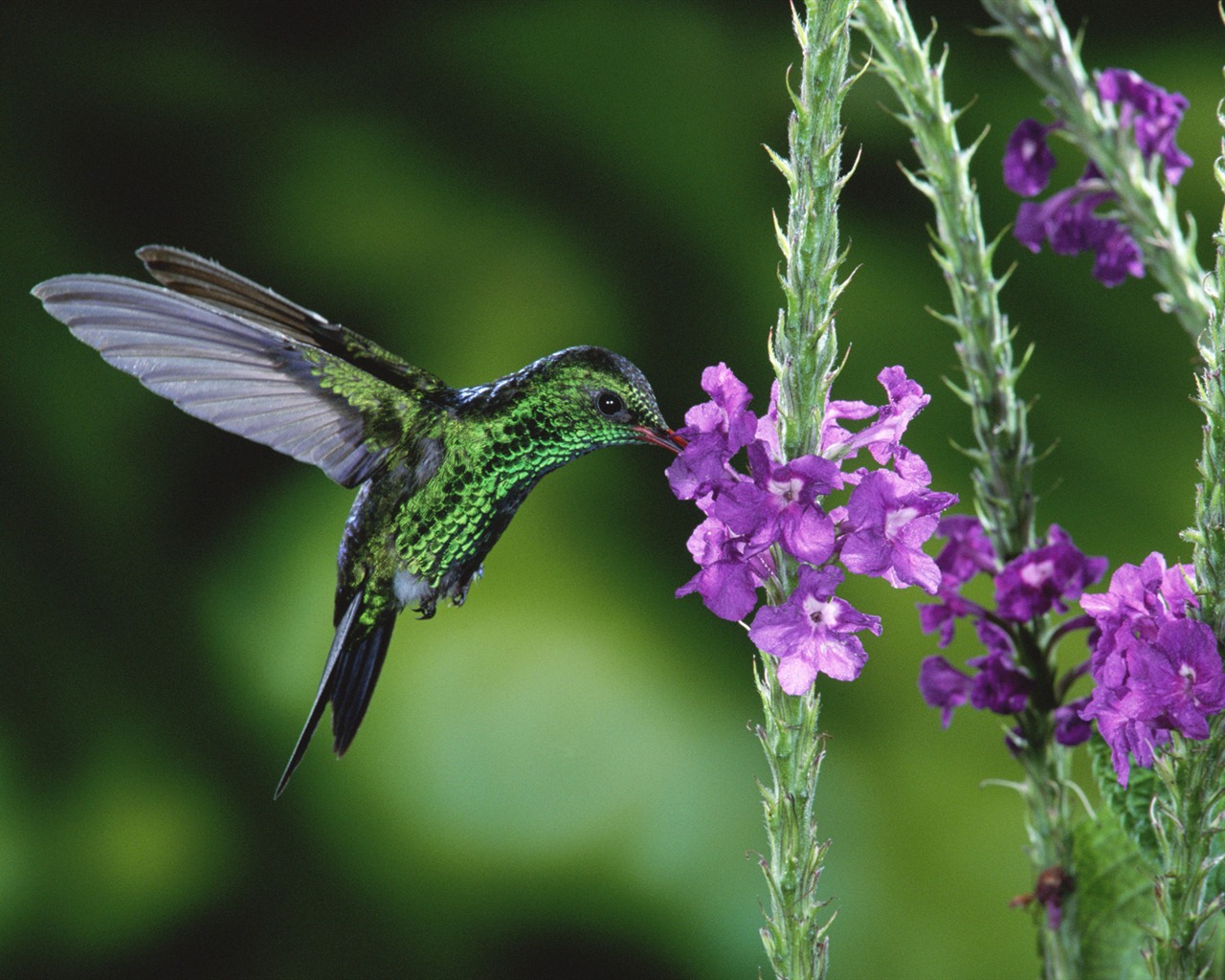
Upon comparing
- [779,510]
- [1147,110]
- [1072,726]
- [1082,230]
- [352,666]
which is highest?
[1147,110]

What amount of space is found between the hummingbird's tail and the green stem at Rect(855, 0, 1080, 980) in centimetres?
49

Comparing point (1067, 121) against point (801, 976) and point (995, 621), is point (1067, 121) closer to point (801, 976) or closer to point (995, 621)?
point (995, 621)

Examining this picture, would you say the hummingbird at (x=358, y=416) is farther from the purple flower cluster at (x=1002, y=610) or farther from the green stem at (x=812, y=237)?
the purple flower cluster at (x=1002, y=610)

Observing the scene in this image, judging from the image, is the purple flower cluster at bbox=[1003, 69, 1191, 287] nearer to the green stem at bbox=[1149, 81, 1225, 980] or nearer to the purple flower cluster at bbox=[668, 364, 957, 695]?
the green stem at bbox=[1149, 81, 1225, 980]

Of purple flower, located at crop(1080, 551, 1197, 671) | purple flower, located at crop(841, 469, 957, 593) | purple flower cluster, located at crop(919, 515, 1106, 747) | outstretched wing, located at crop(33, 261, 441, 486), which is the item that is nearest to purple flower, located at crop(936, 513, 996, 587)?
purple flower cluster, located at crop(919, 515, 1106, 747)

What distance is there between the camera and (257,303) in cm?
88

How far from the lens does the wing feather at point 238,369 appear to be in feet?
2.55

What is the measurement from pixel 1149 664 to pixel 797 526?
26cm

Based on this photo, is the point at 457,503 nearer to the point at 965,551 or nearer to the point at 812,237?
the point at 812,237

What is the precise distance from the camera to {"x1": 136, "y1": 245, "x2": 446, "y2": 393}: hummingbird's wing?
86 centimetres

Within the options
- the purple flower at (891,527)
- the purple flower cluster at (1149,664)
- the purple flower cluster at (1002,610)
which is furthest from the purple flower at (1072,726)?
the purple flower at (891,527)

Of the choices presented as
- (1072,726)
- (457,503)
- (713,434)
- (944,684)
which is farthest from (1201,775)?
(457,503)

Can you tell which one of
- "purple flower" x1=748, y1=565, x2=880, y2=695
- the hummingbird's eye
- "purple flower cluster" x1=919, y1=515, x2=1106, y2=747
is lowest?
"purple flower" x1=748, y1=565, x2=880, y2=695

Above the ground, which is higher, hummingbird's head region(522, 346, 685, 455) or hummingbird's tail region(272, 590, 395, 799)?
hummingbird's head region(522, 346, 685, 455)
